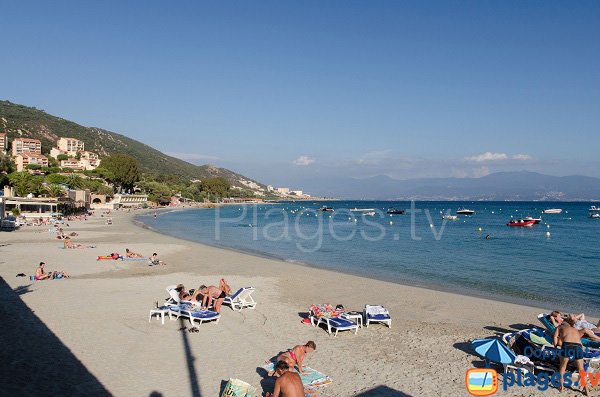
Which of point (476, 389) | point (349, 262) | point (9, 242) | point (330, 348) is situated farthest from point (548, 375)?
point (9, 242)

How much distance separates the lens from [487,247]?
36.5 m

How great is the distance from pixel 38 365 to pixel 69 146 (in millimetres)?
144040

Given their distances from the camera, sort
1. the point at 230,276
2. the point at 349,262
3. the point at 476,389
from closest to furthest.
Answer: the point at 476,389 < the point at 230,276 < the point at 349,262

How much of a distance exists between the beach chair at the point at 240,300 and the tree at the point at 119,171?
9247cm

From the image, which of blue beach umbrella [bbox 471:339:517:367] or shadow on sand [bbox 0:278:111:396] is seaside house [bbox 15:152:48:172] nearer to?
shadow on sand [bbox 0:278:111:396]

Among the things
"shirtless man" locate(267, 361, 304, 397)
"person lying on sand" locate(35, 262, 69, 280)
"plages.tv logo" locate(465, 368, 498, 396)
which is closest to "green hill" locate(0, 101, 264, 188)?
"person lying on sand" locate(35, 262, 69, 280)

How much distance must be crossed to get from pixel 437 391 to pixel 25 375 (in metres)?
6.64

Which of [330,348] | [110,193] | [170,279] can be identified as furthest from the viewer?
[110,193]

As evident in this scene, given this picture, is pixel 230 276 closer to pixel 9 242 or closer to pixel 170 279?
pixel 170 279

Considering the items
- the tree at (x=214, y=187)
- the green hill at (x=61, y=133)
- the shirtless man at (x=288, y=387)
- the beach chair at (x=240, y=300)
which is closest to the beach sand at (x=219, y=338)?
the beach chair at (x=240, y=300)

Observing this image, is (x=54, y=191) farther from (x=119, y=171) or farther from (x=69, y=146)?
(x=69, y=146)

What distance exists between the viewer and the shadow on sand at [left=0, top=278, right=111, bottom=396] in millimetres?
6836

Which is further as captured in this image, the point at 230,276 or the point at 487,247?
the point at 487,247

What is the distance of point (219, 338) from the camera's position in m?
9.89
